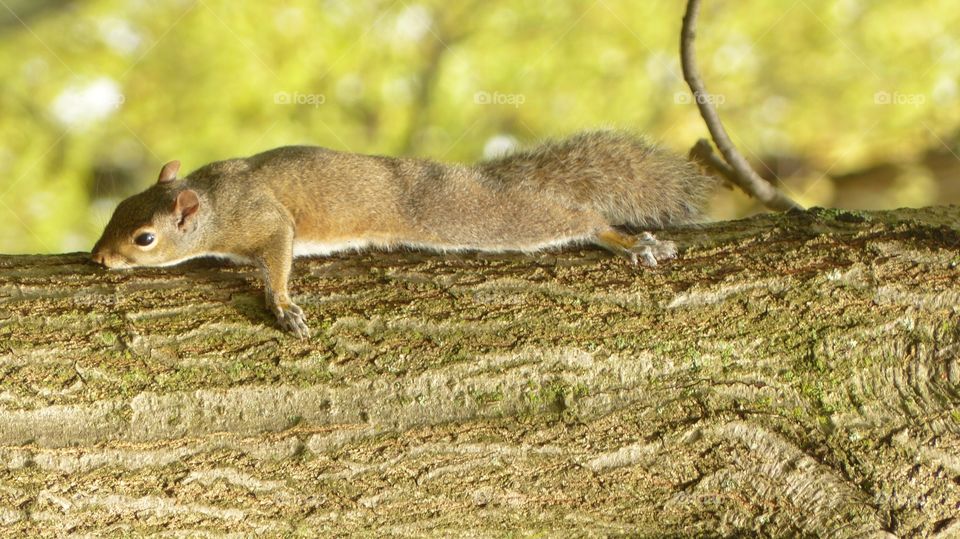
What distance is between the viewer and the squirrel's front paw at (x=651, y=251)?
2.93 meters

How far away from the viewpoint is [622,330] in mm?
2650

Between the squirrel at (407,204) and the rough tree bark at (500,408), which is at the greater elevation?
the squirrel at (407,204)

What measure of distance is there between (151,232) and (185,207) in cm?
16

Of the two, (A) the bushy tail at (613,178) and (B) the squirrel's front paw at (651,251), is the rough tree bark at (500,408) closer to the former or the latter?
(B) the squirrel's front paw at (651,251)

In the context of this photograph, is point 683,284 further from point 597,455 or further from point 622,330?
point 597,455

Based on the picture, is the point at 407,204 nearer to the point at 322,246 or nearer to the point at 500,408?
the point at 322,246

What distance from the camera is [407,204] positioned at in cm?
350

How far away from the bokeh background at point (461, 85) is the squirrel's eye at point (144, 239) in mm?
2875

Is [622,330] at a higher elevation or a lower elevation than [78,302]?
lower

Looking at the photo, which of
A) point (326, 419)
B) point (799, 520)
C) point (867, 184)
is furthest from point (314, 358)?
point (867, 184)

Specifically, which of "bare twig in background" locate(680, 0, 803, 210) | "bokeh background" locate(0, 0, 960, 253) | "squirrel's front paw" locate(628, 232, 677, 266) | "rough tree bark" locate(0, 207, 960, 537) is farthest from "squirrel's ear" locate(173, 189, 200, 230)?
"bokeh background" locate(0, 0, 960, 253)

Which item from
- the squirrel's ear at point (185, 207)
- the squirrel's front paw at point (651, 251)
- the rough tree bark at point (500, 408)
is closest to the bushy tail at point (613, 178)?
the squirrel's front paw at point (651, 251)

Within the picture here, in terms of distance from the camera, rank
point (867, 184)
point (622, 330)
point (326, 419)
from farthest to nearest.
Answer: point (867, 184) < point (622, 330) < point (326, 419)

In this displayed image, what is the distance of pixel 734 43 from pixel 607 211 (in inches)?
138
